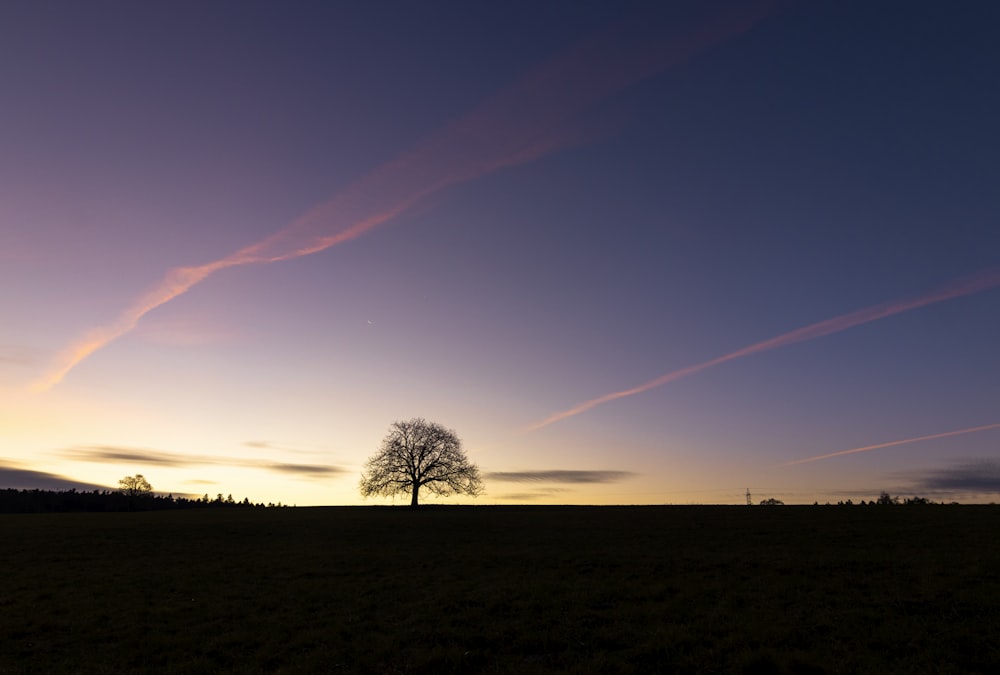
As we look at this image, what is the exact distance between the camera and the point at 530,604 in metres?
20.9

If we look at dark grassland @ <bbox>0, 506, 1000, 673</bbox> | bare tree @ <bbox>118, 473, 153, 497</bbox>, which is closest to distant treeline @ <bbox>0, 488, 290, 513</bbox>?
bare tree @ <bbox>118, 473, 153, 497</bbox>

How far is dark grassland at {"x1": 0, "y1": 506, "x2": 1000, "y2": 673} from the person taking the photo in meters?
15.3

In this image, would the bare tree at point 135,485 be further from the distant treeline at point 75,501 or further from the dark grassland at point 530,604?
the dark grassland at point 530,604

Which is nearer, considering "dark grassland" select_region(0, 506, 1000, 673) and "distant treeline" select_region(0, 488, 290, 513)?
"dark grassland" select_region(0, 506, 1000, 673)

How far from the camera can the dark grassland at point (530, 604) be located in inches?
602

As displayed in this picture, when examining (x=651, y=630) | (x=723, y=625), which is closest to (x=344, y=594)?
(x=651, y=630)

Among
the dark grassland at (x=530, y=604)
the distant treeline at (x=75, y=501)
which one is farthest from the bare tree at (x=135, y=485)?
the dark grassland at (x=530, y=604)

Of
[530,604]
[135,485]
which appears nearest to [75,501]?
[135,485]

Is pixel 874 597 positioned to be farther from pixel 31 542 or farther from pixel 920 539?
pixel 31 542

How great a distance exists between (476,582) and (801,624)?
1341cm

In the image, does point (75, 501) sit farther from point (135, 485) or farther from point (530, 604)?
point (530, 604)

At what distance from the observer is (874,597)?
19.3m

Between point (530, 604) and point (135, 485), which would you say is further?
point (135, 485)

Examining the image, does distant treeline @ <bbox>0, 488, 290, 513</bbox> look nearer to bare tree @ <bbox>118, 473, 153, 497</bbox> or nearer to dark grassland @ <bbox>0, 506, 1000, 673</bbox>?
bare tree @ <bbox>118, 473, 153, 497</bbox>
